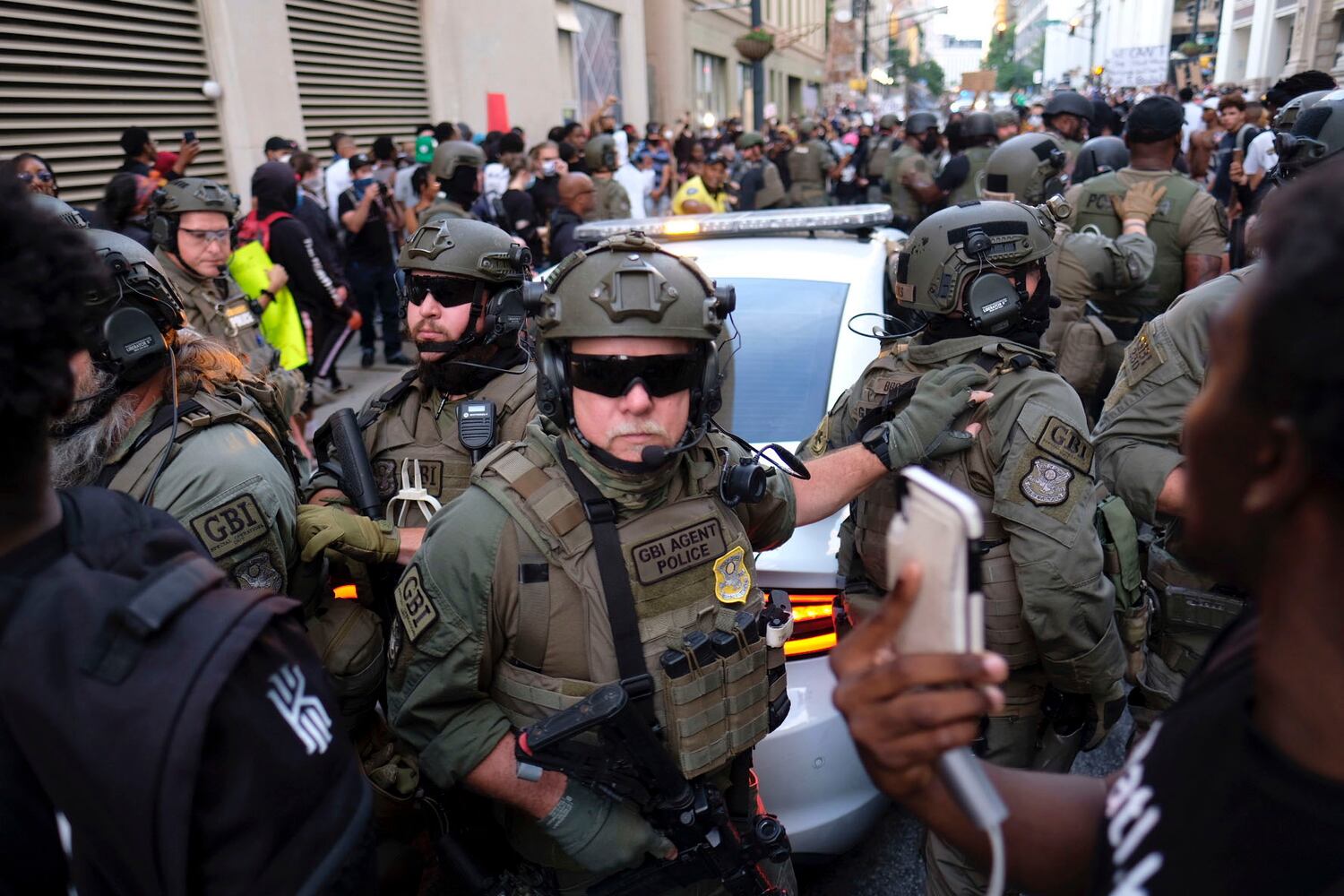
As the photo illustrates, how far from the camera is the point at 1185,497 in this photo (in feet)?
3.05

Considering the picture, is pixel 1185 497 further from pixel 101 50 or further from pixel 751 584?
pixel 101 50

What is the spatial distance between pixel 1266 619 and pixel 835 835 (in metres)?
2.00

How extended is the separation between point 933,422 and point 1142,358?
2.78ft

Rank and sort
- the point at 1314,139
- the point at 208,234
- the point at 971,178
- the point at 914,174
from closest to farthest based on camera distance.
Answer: the point at 1314,139 → the point at 208,234 → the point at 971,178 → the point at 914,174

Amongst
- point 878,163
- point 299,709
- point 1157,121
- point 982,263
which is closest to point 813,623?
point 982,263

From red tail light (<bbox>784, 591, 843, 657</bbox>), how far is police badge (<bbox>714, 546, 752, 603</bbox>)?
0.74m

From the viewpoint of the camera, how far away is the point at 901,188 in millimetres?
11492

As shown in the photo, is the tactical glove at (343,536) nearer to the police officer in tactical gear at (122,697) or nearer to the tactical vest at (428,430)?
the tactical vest at (428,430)

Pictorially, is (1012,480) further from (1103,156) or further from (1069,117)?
(1069,117)

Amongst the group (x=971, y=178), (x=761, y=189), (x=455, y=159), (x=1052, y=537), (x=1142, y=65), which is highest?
(x=1142, y=65)

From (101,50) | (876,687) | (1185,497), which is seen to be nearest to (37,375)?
(876,687)

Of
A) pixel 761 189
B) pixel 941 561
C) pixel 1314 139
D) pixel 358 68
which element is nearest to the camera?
pixel 941 561

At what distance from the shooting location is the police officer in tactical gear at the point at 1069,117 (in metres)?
8.80

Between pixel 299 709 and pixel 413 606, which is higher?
Result: pixel 299 709
